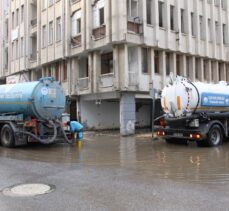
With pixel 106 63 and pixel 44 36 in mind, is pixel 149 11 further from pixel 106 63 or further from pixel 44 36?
pixel 44 36

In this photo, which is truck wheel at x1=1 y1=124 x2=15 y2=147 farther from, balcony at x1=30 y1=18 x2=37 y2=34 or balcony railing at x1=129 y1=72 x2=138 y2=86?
balcony at x1=30 y1=18 x2=37 y2=34

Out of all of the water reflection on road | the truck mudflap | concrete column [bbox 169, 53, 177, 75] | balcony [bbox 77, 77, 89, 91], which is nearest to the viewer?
the water reflection on road

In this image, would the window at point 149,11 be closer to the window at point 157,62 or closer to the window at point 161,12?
the window at point 161,12

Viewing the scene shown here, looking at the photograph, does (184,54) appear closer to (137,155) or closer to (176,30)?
(176,30)

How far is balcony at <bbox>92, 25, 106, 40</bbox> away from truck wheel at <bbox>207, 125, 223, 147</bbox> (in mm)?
11167

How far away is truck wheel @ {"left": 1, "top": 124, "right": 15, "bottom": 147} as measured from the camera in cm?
1504

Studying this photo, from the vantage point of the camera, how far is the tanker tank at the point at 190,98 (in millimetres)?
14977

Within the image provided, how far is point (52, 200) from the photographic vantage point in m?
6.45

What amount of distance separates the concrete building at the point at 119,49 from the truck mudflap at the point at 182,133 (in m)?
6.91

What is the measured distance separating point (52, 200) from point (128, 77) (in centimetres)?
1696

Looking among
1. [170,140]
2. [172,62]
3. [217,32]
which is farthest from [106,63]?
[170,140]

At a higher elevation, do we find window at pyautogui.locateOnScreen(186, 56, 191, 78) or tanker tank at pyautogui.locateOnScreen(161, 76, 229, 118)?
window at pyautogui.locateOnScreen(186, 56, 191, 78)

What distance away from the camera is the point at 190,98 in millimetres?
14922

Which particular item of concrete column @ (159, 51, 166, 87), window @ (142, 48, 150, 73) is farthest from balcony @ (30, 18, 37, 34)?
concrete column @ (159, 51, 166, 87)
